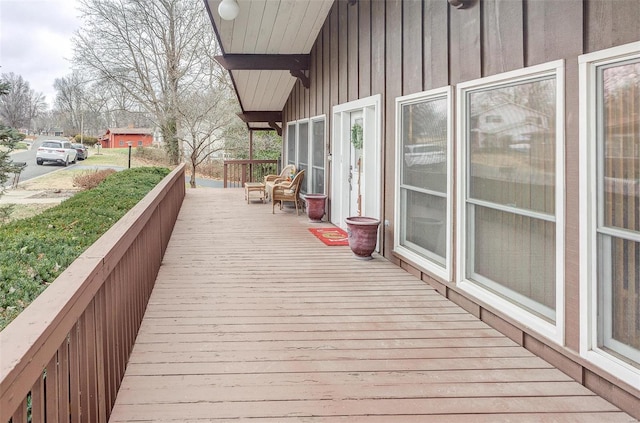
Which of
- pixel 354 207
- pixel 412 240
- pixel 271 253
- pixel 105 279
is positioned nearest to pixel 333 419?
pixel 105 279

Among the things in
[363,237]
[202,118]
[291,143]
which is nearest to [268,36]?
[291,143]

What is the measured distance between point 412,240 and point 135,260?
266 cm

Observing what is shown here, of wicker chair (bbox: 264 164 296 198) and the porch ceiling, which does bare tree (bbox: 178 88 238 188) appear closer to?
wicker chair (bbox: 264 164 296 198)

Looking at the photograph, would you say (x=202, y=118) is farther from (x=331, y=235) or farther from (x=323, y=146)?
(x=331, y=235)

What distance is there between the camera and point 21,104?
24.6 m

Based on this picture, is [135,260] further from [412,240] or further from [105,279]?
[412,240]

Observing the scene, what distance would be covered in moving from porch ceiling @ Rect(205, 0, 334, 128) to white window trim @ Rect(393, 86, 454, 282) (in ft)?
10.2

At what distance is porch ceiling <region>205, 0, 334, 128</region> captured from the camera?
660 centimetres

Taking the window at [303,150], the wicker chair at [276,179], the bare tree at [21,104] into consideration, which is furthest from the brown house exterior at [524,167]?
the bare tree at [21,104]

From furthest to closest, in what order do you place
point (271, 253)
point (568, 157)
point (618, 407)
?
point (271, 253) → point (568, 157) → point (618, 407)

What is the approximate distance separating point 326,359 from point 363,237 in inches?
97.7

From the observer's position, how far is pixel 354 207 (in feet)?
21.3

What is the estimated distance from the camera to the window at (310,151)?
8.08 m

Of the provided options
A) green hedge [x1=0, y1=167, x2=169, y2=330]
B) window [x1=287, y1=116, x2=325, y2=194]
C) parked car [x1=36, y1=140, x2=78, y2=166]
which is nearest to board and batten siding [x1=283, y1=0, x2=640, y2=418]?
window [x1=287, y1=116, x2=325, y2=194]
